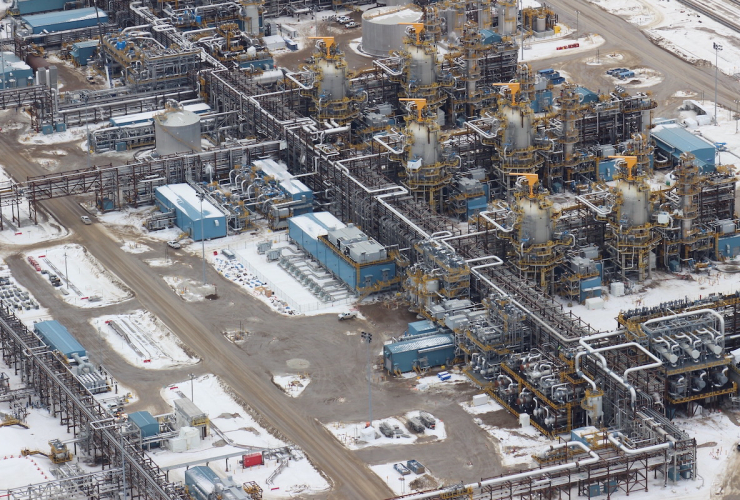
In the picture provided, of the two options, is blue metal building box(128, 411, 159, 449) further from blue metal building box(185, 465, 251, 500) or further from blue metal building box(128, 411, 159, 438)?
blue metal building box(185, 465, 251, 500)

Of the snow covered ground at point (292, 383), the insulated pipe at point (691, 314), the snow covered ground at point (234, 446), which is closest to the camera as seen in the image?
the snow covered ground at point (234, 446)

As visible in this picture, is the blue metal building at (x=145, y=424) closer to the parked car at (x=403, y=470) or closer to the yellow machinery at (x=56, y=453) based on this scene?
the yellow machinery at (x=56, y=453)

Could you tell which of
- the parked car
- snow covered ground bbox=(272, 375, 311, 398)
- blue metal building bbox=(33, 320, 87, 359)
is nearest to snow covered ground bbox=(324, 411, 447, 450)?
the parked car

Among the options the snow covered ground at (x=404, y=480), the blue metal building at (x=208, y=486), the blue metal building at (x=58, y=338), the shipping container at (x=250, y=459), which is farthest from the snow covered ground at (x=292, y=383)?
the blue metal building at (x=208, y=486)

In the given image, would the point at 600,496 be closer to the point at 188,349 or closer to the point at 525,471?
the point at 525,471

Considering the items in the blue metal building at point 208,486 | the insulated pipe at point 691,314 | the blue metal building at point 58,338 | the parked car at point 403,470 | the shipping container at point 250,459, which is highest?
the insulated pipe at point 691,314
